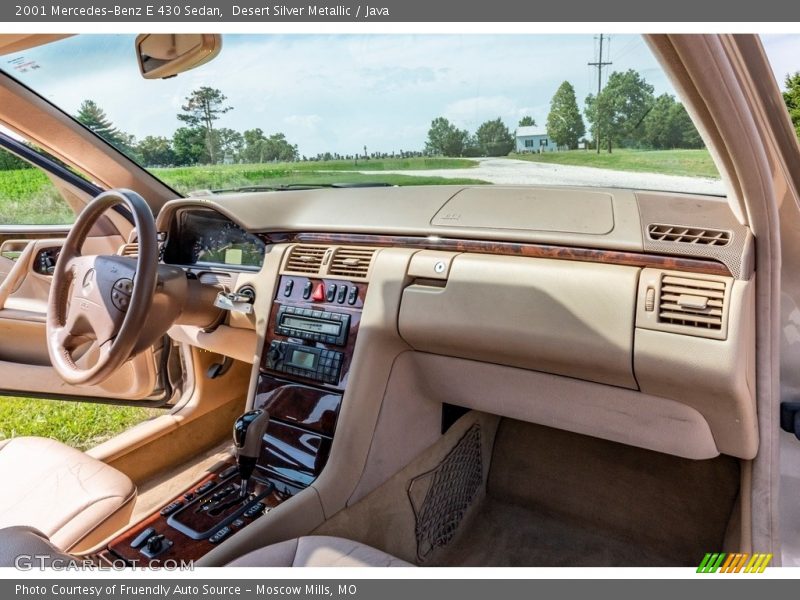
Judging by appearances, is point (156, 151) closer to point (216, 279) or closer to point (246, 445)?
point (216, 279)

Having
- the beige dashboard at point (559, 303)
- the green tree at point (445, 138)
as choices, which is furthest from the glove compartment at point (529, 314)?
the green tree at point (445, 138)

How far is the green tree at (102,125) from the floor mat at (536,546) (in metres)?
2.22

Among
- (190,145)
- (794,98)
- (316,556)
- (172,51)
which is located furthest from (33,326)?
(794,98)

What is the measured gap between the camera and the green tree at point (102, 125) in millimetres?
2490

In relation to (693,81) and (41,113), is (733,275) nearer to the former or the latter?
(693,81)

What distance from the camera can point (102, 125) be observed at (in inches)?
100

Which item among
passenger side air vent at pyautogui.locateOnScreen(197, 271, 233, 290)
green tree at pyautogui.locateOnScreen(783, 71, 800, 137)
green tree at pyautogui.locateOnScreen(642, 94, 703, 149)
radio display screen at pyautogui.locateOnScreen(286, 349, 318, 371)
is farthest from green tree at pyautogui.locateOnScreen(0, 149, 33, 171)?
green tree at pyautogui.locateOnScreen(783, 71, 800, 137)

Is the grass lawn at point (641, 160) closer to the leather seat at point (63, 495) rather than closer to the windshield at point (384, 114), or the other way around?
the windshield at point (384, 114)

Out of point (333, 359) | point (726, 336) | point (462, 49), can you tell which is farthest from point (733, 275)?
point (333, 359)

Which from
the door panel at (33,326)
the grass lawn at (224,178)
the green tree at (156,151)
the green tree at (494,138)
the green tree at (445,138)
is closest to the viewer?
the green tree at (494,138)

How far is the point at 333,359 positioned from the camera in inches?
74.7

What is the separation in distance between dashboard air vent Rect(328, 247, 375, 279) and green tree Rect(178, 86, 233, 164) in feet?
3.00

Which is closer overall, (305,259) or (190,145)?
(305,259)

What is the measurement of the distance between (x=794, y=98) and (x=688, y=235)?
15.3 inches
